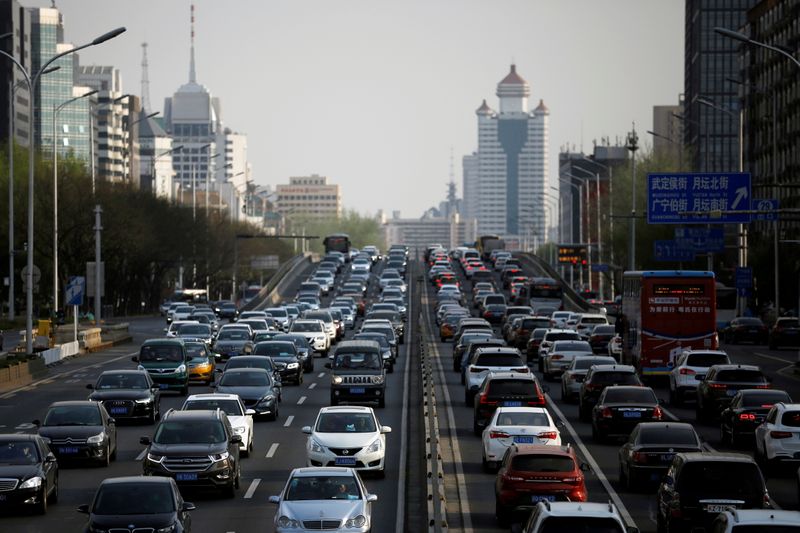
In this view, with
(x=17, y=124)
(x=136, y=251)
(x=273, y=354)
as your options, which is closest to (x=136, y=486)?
(x=273, y=354)

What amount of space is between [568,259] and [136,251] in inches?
1323

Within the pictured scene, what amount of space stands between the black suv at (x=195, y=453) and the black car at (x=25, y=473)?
175cm

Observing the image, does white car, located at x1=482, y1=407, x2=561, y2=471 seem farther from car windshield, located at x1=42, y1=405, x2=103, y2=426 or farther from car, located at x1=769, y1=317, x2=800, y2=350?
car, located at x1=769, y1=317, x2=800, y2=350

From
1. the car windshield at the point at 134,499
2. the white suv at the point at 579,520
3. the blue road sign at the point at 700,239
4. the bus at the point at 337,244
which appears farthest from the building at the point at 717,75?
the white suv at the point at 579,520

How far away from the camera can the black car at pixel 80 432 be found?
31438 mm

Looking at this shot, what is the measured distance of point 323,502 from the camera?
22.3 meters

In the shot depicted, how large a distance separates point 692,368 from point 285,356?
1405 centimetres

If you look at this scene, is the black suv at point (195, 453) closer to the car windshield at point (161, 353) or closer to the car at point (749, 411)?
the car at point (749, 411)

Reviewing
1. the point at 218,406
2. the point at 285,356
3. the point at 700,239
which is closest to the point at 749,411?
the point at 218,406

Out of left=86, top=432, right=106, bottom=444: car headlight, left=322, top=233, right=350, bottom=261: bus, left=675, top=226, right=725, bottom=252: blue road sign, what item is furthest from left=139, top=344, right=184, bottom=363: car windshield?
left=322, top=233, right=350, bottom=261: bus

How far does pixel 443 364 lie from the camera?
64.6 metres

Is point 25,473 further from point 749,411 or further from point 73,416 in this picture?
point 749,411

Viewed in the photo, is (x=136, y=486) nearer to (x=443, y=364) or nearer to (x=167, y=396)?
(x=167, y=396)

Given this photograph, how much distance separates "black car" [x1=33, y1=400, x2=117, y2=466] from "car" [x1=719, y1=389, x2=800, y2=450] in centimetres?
1276
